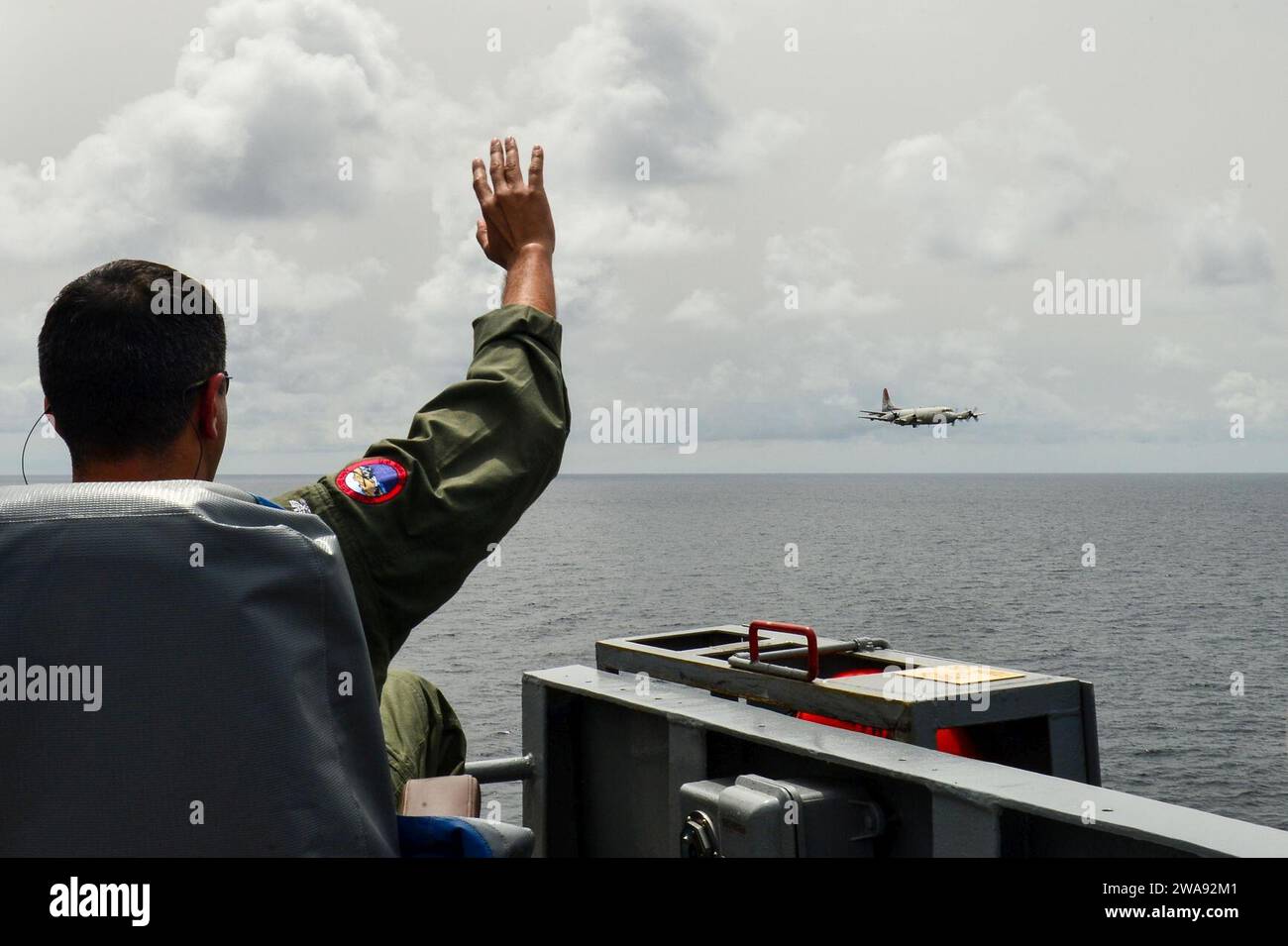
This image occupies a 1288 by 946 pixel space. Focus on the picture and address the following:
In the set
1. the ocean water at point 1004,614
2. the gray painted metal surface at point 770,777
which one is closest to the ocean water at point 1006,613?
the ocean water at point 1004,614

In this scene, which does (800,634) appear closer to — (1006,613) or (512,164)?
(512,164)

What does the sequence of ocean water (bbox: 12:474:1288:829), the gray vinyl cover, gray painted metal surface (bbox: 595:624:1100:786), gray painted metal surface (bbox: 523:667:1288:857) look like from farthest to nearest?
ocean water (bbox: 12:474:1288:829)
gray painted metal surface (bbox: 595:624:1100:786)
gray painted metal surface (bbox: 523:667:1288:857)
the gray vinyl cover

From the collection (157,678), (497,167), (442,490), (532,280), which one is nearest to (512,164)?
(497,167)

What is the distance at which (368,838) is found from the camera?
6.00 feet

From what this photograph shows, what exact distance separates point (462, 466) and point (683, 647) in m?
3.77

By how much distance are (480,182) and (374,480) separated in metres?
0.77

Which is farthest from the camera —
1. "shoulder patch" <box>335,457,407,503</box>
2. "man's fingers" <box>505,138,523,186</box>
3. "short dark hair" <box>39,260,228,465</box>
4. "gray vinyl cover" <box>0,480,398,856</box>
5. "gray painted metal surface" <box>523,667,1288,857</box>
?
"gray painted metal surface" <box>523,667,1288,857</box>

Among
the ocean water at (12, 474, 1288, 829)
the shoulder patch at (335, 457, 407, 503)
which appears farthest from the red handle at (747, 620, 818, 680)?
the ocean water at (12, 474, 1288, 829)

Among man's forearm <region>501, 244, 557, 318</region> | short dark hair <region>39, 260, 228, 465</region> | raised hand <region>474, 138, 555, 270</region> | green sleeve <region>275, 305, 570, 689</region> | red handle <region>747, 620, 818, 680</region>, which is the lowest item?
red handle <region>747, 620, 818, 680</region>

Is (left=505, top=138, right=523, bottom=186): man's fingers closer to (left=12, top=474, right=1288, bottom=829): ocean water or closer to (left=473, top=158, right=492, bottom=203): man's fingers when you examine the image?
(left=473, top=158, right=492, bottom=203): man's fingers

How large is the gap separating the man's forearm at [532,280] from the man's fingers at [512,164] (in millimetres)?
148

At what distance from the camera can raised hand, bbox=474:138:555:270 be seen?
2.45 meters
